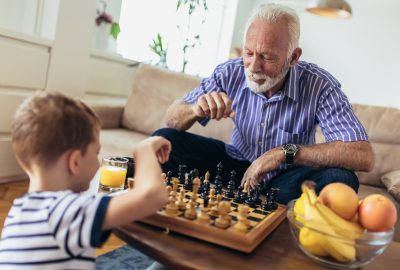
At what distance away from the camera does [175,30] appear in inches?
172

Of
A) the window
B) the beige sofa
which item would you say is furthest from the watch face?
the window

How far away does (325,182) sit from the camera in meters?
1.37

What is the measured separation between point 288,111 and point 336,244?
95 cm

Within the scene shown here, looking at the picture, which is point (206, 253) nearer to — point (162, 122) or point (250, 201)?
point (250, 201)

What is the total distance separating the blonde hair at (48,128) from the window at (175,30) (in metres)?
3.01

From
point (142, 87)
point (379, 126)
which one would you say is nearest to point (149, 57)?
point (142, 87)

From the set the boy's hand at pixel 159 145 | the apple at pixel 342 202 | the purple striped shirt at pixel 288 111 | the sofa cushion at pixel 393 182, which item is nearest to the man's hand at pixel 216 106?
the purple striped shirt at pixel 288 111

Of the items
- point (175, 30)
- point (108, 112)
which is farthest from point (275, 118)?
point (175, 30)

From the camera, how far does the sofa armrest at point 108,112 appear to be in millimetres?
2604

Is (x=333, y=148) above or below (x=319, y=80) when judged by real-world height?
below

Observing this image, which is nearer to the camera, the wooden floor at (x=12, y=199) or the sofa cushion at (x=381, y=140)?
the wooden floor at (x=12, y=199)

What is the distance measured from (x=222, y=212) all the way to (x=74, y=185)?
328 mm

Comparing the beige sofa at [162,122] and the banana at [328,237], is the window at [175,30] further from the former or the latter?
the banana at [328,237]

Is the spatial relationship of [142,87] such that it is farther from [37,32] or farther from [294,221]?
[294,221]
